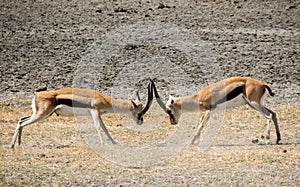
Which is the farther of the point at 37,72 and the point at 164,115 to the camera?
the point at 37,72

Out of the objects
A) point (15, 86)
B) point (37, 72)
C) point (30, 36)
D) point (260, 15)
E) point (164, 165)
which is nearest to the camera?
point (164, 165)

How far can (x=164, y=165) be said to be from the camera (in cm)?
1454

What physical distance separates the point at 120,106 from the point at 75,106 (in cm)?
125

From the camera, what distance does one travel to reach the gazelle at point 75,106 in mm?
17000

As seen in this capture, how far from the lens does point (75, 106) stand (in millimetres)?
17453

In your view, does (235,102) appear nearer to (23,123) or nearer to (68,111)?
(68,111)

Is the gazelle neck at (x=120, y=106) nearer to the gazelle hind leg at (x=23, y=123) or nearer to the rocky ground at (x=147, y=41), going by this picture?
the gazelle hind leg at (x=23, y=123)

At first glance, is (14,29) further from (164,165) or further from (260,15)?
(164,165)

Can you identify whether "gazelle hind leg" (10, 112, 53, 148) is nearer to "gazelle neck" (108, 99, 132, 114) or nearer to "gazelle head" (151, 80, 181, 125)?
"gazelle neck" (108, 99, 132, 114)

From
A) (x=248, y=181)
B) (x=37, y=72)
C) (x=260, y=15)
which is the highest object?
(x=260, y=15)

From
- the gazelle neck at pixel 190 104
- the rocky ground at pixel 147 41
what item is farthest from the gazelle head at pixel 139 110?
the rocky ground at pixel 147 41

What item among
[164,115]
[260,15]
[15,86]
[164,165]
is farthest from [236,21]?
[164,165]

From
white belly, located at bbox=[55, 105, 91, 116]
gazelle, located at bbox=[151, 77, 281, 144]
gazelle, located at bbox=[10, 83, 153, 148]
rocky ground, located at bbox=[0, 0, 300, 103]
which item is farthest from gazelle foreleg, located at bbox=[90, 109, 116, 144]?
rocky ground, located at bbox=[0, 0, 300, 103]

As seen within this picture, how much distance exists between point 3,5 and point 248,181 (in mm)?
20274
